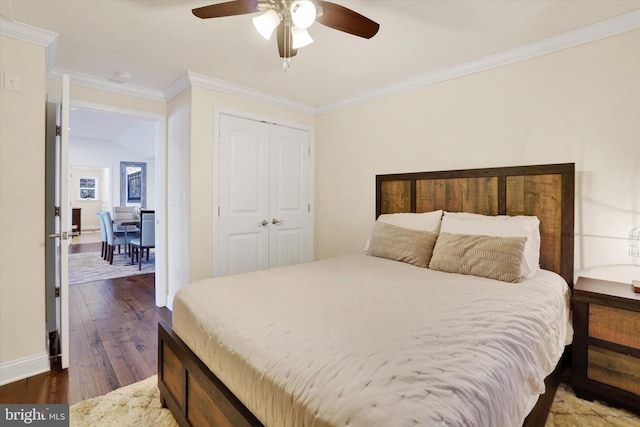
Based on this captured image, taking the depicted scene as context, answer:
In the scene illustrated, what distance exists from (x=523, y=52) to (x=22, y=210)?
381cm

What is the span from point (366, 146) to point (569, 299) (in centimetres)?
229

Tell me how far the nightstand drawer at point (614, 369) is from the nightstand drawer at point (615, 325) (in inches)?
3.4

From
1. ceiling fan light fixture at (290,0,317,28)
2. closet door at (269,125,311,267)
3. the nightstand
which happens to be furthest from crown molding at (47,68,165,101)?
the nightstand

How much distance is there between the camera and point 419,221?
2729 millimetres

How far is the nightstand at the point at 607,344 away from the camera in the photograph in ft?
5.74

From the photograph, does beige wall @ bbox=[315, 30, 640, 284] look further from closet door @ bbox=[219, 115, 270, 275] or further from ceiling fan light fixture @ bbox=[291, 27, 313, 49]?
ceiling fan light fixture @ bbox=[291, 27, 313, 49]

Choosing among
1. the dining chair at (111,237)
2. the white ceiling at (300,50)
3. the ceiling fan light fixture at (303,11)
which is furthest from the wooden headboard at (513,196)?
the dining chair at (111,237)

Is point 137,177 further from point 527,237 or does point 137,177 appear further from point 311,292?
point 527,237

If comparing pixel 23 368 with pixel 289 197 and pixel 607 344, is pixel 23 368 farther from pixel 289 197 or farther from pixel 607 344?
pixel 607 344

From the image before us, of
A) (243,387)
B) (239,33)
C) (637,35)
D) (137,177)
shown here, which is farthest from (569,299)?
(137,177)

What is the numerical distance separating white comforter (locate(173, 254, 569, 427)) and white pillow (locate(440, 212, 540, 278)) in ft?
0.54

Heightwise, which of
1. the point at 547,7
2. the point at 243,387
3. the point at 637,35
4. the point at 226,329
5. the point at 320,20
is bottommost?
the point at 243,387

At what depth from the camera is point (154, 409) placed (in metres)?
1.82

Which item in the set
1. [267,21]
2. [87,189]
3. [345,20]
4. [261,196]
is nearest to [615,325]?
[345,20]
